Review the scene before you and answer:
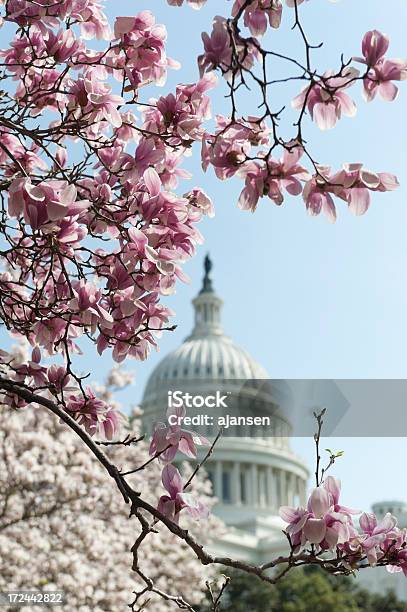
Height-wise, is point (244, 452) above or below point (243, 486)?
above

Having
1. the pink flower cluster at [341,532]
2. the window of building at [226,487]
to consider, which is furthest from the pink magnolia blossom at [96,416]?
the window of building at [226,487]

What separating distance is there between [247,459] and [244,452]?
63cm

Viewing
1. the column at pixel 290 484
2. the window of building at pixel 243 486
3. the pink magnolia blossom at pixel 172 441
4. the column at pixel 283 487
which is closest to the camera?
the pink magnolia blossom at pixel 172 441

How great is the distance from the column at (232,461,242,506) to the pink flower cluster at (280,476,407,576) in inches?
2505

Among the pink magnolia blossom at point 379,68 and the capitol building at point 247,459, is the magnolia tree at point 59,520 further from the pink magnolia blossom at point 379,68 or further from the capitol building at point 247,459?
the capitol building at point 247,459

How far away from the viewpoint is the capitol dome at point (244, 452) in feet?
203

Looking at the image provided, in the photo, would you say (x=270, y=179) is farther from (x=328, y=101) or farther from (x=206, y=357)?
(x=206, y=357)

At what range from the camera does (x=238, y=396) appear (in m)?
63.0

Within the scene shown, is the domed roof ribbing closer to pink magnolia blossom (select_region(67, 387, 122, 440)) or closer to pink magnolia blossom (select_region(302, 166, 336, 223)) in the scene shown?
pink magnolia blossom (select_region(67, 387, 122, 440))

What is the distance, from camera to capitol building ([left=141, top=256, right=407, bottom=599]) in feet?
200

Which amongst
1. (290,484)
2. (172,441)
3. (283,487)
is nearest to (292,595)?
(283,487)

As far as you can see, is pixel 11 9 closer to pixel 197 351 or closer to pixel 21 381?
pixel 21 381

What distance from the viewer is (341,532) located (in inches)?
89.1

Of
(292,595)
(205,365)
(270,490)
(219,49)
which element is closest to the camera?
(219,49)
